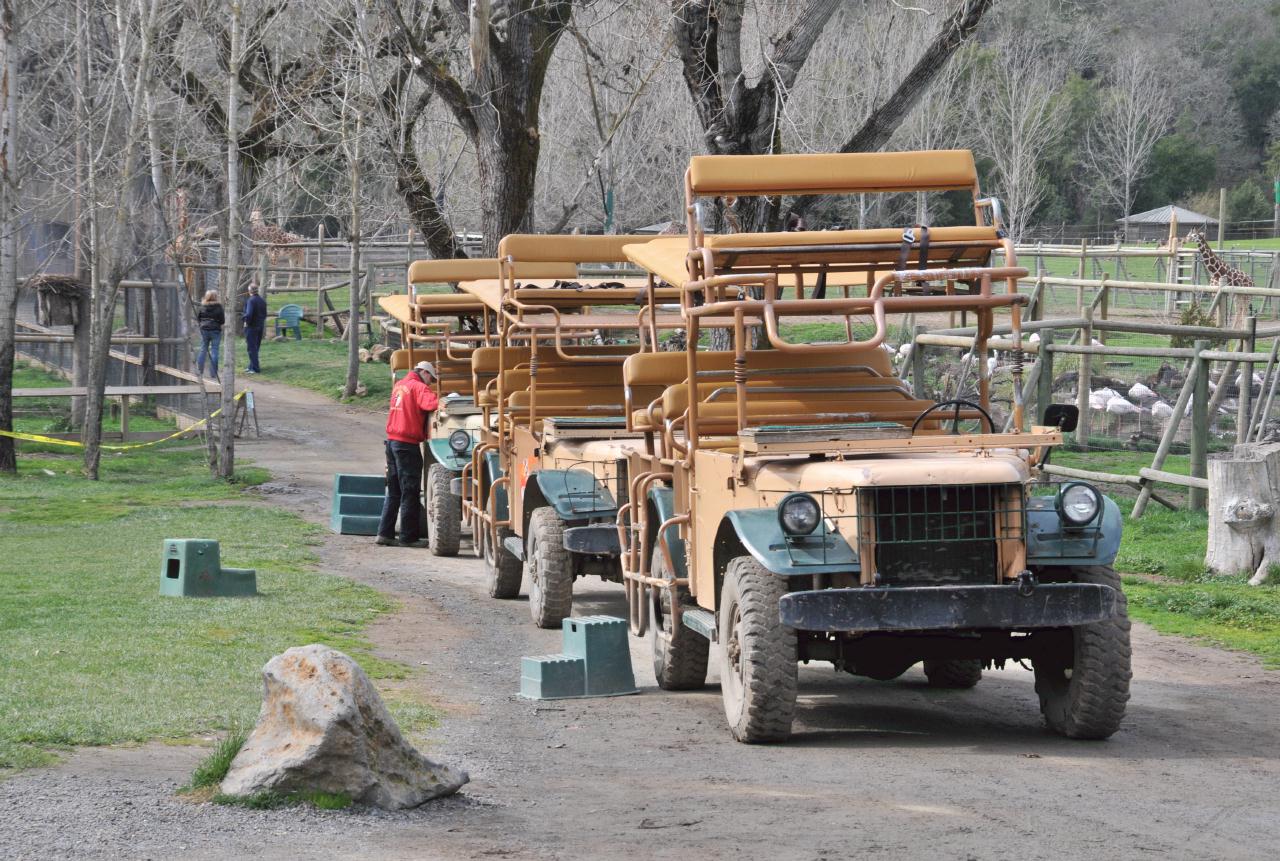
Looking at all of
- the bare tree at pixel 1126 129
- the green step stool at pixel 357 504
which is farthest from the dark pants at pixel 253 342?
the bare tree at pixel 1126 129

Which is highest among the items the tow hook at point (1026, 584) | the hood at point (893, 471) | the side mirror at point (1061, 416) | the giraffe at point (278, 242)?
the giraffe at point (278, 242)

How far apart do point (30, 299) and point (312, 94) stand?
1614cm

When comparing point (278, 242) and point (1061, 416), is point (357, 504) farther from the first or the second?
point (278, 242)

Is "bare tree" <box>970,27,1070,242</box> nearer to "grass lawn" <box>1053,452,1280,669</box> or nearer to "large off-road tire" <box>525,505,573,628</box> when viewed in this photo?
"grass lawn" <box>1053,452,1280,669</box>

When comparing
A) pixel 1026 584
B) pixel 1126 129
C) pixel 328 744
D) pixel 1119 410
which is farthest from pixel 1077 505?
pixel 1126 129

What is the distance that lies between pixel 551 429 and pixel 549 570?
50.7 inches

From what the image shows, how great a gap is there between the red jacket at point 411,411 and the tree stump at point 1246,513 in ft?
24.0

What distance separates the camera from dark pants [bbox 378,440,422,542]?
16.9 m

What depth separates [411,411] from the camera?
16719mm

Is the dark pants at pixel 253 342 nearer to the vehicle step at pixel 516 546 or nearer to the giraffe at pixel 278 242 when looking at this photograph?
the giraffe at pixel 278 242

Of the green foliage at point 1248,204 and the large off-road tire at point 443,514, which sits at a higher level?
the green foliage at point 1248,204

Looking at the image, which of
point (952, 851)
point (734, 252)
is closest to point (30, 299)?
point (734, 252)

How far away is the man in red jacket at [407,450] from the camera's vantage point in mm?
16734

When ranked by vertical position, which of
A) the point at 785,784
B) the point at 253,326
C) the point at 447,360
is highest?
the point at 253,326
